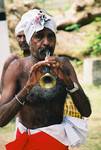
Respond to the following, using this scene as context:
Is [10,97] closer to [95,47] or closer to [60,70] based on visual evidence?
[60,70]

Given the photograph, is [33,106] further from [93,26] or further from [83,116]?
[93,26]

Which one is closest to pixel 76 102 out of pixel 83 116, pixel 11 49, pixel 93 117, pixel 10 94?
pixel 83 116

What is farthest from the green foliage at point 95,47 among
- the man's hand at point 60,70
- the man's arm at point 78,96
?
the man's hand at point 60,70

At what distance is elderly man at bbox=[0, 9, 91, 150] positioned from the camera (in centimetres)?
329

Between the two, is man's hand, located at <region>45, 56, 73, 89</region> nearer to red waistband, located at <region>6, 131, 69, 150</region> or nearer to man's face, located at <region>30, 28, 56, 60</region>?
man's face, located at <region>30, 28, 56, 60</region>

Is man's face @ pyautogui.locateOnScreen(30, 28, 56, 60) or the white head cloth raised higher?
the white head cloth

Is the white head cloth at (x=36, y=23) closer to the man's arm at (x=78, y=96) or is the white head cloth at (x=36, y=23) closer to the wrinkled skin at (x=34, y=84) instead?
the wrinkled skin at (x=34, y=84)

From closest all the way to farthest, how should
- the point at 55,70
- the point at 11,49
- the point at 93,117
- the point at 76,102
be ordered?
the point at 55,70
the point at 76,102
the point at 93,117
the point at 11,49

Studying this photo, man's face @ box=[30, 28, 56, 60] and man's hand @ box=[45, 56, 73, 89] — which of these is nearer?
man's hand @ box=[45, 56, 73, 89]

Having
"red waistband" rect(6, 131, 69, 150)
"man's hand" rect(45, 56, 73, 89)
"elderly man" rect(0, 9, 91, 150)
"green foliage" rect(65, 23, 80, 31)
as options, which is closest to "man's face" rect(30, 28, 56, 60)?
"elderly man" rect(0, 9, 91, 150)

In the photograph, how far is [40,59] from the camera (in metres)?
3.37

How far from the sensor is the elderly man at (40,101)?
130 inches

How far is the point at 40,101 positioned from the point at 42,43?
39cm

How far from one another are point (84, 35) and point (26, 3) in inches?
44.8
